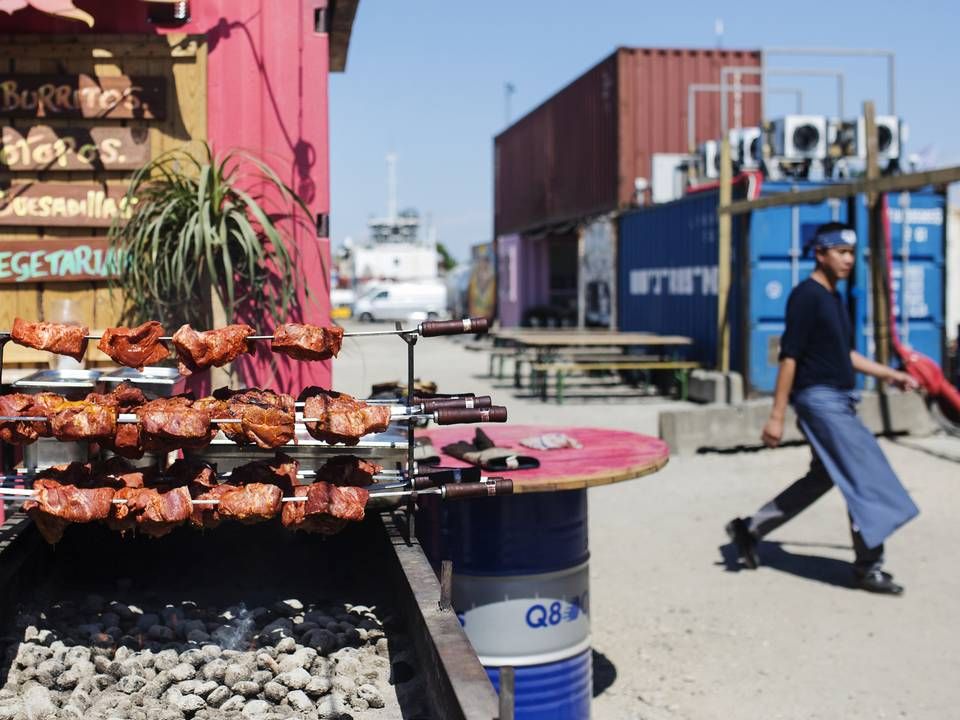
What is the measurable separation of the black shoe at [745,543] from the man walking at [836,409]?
62 cm

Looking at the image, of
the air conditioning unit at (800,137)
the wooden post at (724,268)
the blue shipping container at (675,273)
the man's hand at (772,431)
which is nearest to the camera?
the man's hand at (772,431)

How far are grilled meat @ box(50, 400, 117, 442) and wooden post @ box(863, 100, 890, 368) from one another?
946 centimetres

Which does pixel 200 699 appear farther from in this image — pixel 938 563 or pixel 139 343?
pixel 938 563

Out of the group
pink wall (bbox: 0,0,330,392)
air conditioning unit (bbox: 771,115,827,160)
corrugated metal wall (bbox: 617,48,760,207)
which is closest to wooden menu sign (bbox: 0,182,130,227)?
pink wall (bbox: 0,0,330,392)

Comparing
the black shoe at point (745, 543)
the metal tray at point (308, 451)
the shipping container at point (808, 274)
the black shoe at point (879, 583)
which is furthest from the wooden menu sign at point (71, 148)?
the shipping container at point (808, 274)

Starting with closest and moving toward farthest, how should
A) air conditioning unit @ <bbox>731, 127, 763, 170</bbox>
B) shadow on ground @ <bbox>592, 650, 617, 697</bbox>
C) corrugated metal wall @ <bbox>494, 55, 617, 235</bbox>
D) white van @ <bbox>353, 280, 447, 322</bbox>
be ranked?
shadow on ground @ <bbox>592, 650, 617, 697</bbox>
air conditioning unit @ <bbox>731, 127, 763, 170</bbox>
corrugated metal wall @ <bbox>494, 55, 617, 235</bbox>
white van @ <bbox>353, 280, 447, 322</bbox>

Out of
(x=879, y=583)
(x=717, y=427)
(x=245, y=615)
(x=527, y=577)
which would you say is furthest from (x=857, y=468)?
(x=717, y=427)

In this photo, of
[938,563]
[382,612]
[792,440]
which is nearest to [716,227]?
[792,440]

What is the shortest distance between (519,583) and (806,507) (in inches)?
119

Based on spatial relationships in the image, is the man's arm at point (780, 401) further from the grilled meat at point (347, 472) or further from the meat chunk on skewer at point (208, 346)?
the meat chunk on skewer at point (208, 346)

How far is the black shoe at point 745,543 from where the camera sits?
6.89m

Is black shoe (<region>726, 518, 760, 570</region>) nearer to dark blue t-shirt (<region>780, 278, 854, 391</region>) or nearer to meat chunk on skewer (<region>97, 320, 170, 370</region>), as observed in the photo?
dark blue t-shirt (<region>780, 278, 854, 391</region>)

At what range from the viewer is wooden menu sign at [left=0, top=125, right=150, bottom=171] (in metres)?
5.62

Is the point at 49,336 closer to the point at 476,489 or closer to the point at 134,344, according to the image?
the point at 134,344
